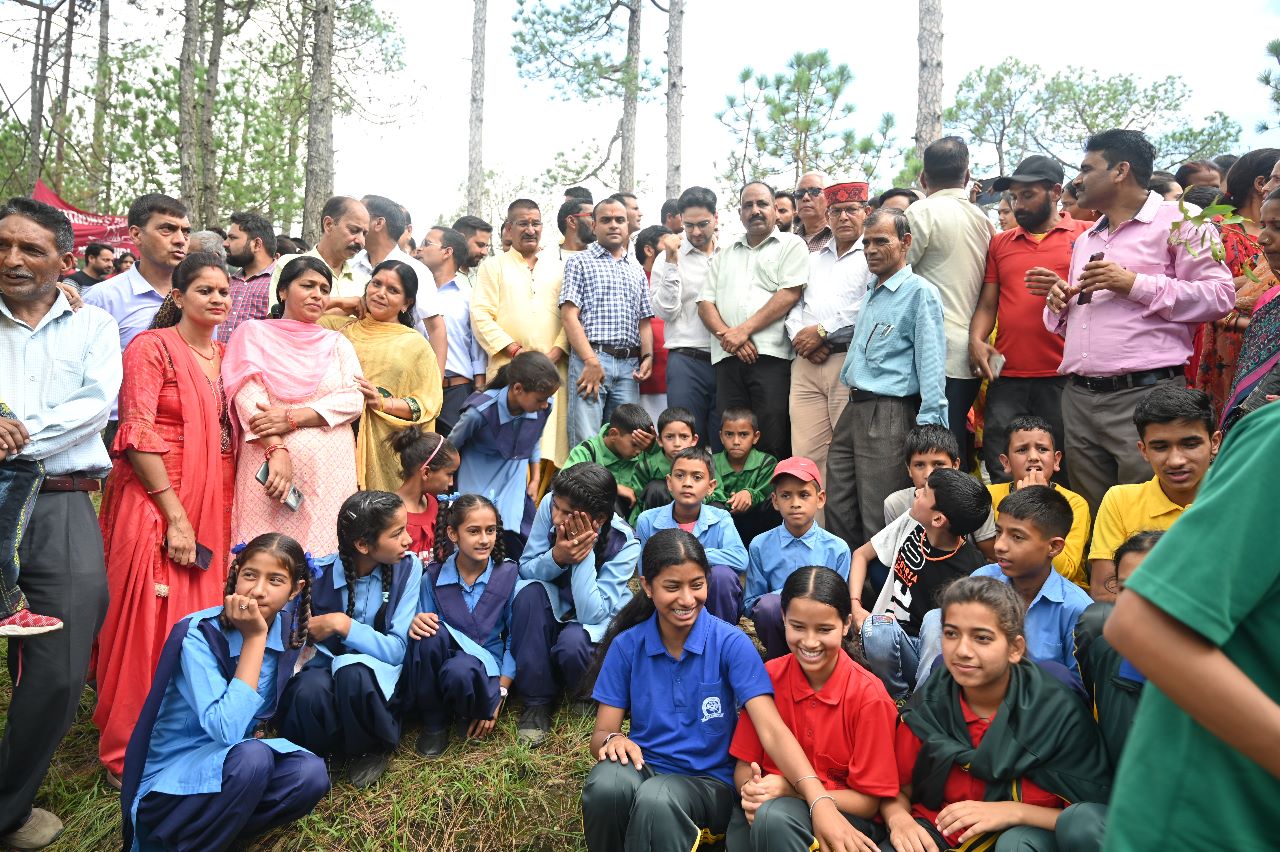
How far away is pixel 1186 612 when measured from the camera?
95 cm

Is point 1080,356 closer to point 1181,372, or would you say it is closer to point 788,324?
point 1181,372

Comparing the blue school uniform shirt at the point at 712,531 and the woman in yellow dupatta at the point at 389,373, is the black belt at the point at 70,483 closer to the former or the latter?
the woman in yellow dupatta at the point at 389,373

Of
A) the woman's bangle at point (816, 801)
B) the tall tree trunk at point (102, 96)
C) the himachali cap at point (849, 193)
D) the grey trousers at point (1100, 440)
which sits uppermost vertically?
the tall tree trunk at point (102, 96)

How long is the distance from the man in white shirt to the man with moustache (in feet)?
5.29

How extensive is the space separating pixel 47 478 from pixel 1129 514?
3.81 m

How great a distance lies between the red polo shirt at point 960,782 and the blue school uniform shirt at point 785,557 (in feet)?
4.29

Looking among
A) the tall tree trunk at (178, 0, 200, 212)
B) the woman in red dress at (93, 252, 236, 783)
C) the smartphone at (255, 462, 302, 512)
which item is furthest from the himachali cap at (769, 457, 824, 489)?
the tall tree trunk at (178, 0, 200, 212)

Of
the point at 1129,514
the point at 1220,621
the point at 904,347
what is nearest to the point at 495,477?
the point at 904,347

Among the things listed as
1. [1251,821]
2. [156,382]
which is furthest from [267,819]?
[1251,821]

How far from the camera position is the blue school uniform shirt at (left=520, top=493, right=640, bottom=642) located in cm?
383

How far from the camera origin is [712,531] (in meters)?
4.28

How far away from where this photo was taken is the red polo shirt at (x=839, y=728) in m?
2.72

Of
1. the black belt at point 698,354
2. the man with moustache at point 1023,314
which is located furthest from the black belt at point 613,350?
the man with moustache at point 1023,314

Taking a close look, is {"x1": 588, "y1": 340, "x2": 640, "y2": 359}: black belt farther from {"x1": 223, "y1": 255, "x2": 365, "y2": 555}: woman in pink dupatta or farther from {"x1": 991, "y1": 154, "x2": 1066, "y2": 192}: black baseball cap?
{"x1": 991, "y1": 154, "x2": 1066, "y2": 192}: black baseball cap
